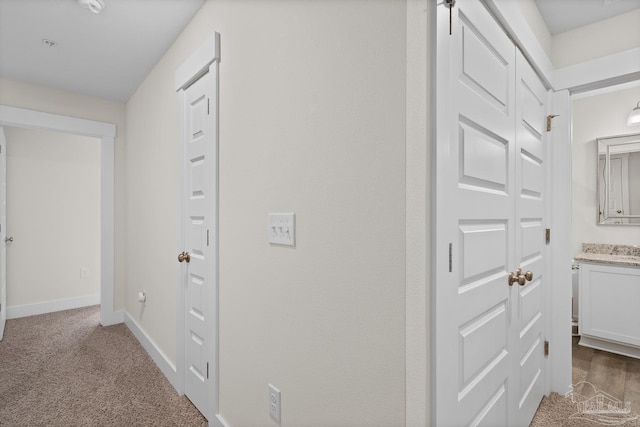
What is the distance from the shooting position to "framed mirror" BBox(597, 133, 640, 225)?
2.83m

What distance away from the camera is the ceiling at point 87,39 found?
1.84 m

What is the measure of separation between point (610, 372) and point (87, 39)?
445 centimetres

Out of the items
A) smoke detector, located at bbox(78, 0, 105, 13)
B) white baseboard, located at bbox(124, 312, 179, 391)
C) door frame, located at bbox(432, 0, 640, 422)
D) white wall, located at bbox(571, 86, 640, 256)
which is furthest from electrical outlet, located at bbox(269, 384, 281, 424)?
white wall, located at bbox(571, 86, 640, 256)

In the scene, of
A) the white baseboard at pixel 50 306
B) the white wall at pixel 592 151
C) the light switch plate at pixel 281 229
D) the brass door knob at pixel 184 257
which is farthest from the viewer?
the white baseboard at pixel 50 306

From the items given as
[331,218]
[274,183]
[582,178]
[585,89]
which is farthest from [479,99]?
[582,178]

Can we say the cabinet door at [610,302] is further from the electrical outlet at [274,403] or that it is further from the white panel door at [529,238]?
the electrical outlet at [274,403]

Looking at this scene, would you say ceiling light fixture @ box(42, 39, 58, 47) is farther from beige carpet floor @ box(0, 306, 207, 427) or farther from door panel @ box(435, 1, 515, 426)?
door panel @ box(435, 1, 515, 426)

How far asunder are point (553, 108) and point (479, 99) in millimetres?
1279

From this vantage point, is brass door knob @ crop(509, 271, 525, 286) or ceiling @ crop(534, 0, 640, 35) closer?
brass door knob @ crop(509, 271, 525, 286)

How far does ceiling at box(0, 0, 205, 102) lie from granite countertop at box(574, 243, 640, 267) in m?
3.55

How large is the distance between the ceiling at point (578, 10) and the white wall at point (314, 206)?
1.50 m

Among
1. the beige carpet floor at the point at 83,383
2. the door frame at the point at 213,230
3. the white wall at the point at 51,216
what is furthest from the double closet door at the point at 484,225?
the white wall at the point at 51,216

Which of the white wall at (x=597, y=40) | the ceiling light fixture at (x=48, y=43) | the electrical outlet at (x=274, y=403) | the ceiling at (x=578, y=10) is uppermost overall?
the ceiling light fixture at (x=48, y=43)

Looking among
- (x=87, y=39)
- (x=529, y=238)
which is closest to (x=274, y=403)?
(x=529, y=238)
